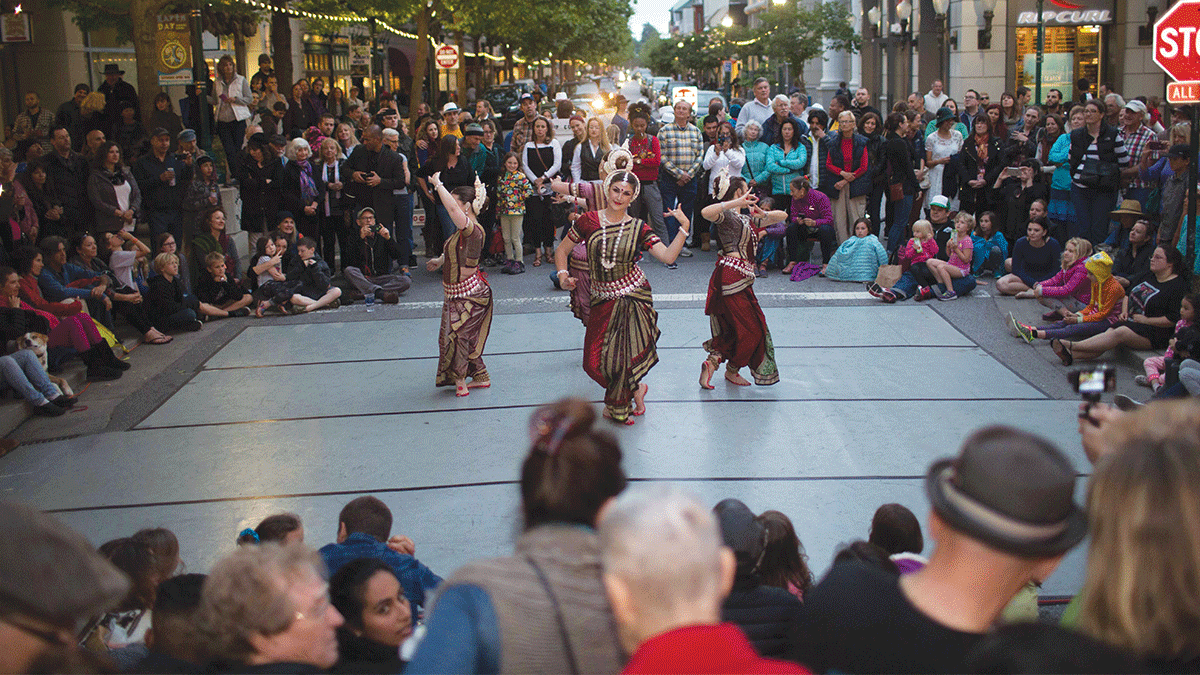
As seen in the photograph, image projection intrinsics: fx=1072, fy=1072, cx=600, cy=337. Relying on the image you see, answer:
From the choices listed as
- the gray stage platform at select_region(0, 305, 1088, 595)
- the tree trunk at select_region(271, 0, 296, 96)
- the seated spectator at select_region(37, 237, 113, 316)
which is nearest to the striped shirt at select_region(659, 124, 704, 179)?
the gray stage platform at select_region(0, 305, 1088, 595)

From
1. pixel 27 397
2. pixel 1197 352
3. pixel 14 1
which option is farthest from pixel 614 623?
pixel 14 1

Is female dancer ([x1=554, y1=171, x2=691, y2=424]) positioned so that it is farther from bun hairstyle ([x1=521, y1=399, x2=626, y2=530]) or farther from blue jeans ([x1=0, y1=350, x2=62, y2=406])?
bun hairstyle ([x1=521, y1=399, x2=626, y2=530])

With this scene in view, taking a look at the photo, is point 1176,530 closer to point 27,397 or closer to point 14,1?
point 27,397

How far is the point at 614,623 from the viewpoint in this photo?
7.03 ft

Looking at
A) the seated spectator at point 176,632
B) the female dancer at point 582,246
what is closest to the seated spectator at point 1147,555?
the seated spectator at point 176,632

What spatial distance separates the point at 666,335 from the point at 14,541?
753cm

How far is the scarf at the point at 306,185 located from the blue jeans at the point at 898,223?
6496 mm

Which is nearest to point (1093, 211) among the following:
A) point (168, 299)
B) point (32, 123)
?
point (168, 299)

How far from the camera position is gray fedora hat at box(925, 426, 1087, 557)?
206 centimetres

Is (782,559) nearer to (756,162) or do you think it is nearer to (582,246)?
(582,246)

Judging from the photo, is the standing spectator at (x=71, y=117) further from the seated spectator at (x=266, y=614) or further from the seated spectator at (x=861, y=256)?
the seated spectator at (x=266, y=614)

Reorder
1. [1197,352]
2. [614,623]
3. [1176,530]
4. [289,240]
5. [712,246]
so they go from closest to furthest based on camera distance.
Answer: [1176,530] < [614,623] < [1197,352] < [289,240] < [712,246]

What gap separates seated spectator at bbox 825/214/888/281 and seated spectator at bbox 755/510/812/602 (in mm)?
7981

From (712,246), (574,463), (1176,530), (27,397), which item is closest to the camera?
(1176,530)
